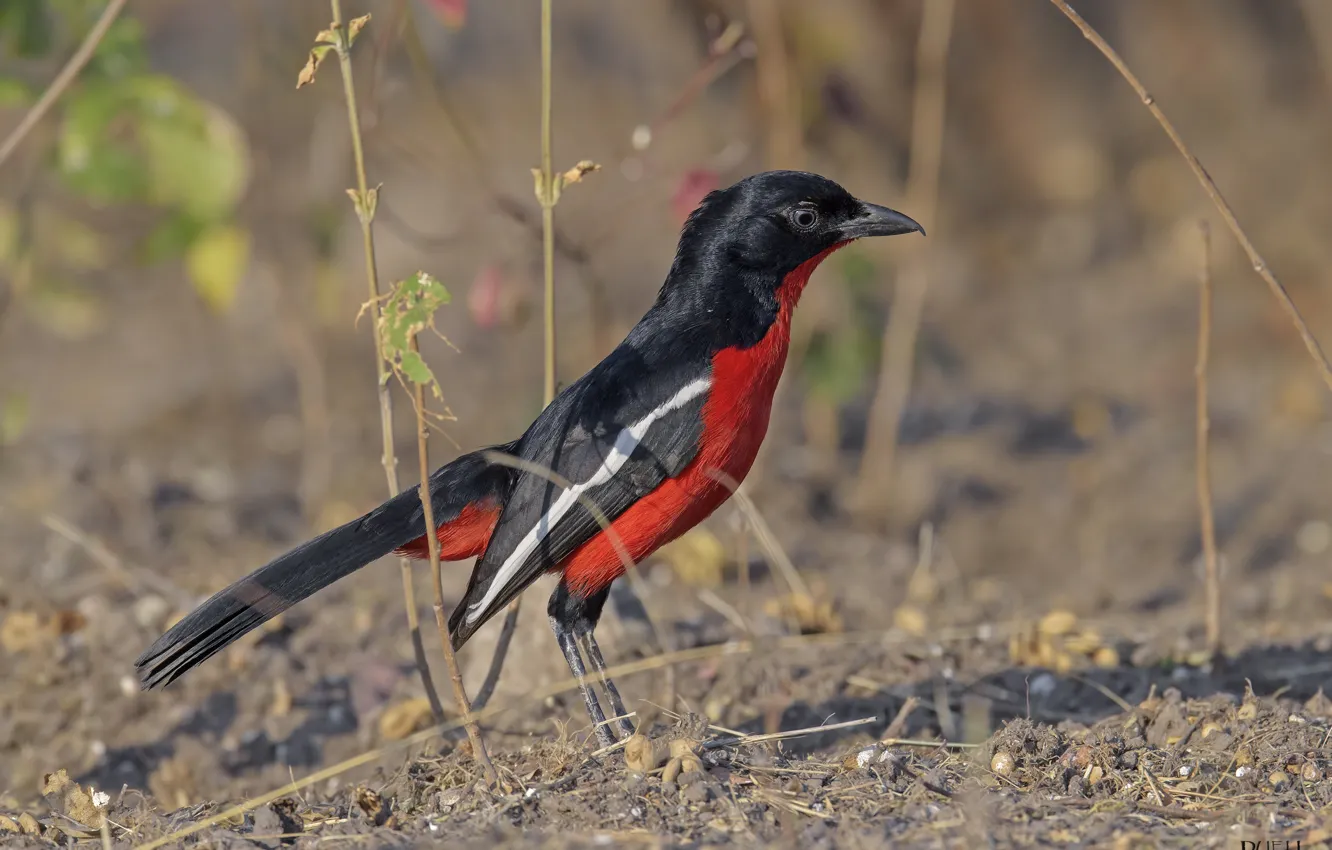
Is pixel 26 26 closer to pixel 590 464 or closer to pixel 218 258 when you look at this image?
pixel 218 258

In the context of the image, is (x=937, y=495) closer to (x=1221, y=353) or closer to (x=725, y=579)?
(x=725, y=579)

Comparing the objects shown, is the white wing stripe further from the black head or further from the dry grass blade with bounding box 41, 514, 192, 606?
the dry grass blade with bounding box 41, 514, 192, 606

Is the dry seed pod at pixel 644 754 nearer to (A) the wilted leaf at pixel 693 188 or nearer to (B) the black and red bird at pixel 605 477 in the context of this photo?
(B) the black and red bird at pixel 605 477

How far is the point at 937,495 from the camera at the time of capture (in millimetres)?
7496

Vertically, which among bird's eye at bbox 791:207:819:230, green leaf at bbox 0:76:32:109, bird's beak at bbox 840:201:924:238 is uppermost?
green leaf at bbox 0:76:32:109

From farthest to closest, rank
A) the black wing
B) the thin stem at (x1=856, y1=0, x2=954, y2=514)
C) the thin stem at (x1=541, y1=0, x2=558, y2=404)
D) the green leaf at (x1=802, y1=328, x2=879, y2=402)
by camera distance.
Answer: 1. the green leaf at (x1=802, y1=328, x2=879, y2=402)
2. the thin stem at (x1=856, y1=0, x2=954, y2=514)
3. the black wing
4. the thin stem at (x1=541, y1=0, x2=558, y2=404)

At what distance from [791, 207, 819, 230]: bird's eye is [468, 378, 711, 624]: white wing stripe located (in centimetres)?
65

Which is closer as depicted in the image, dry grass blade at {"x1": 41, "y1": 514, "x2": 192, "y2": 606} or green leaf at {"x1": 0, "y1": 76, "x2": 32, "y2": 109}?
green leaf at {"x1": 0, "y1": 76, "x2": 32, "y2": 109}

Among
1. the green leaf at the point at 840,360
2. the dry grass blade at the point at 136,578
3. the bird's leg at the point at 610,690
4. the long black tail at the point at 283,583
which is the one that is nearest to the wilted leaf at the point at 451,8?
the long black tail at the point at 283,583

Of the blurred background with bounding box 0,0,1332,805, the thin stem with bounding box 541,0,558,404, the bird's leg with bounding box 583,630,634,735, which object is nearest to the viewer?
the thin stem with bounding box 541,0,558,404

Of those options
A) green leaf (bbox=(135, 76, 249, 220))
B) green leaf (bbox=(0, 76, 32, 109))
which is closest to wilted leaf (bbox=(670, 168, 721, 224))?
green leaf (bbox=(135, 76, 249, 220))

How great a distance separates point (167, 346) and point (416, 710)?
5580 mm

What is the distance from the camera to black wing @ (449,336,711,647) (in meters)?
4.05

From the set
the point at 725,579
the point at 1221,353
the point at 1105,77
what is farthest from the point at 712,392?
the point at 1105,77
